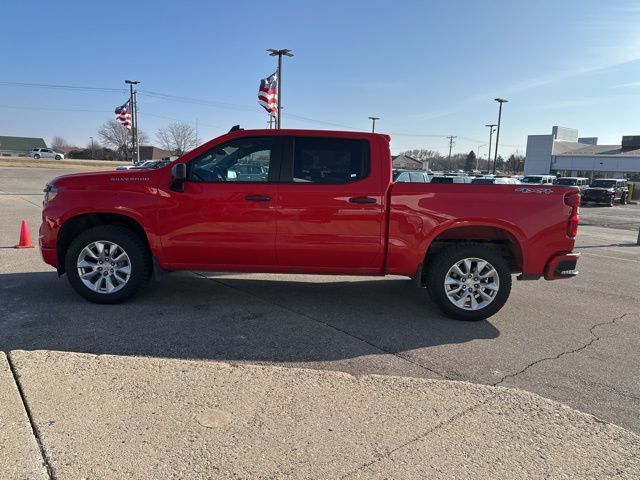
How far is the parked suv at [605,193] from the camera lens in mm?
32281

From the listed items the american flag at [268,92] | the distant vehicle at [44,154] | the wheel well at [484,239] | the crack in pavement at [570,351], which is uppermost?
the american flag at [268,92]

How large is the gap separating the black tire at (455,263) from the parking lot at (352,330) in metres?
0.13

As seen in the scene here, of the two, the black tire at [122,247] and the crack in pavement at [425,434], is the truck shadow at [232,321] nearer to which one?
the black tire at [122,247]

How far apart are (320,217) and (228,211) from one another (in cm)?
98

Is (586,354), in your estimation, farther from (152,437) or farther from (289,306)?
(152,437)

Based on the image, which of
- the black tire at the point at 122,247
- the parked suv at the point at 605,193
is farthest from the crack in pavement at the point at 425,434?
the parked suv at the point at 605,193

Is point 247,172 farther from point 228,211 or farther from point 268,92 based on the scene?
point 268,92

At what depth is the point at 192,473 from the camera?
8.20 feet

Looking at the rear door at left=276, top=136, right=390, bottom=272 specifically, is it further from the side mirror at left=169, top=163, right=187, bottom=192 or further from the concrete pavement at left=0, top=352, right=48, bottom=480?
the concrete pavement at left=0, top=352, right=48, bottom=480

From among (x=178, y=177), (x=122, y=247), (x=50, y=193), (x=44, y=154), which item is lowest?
(x=122, y=247)

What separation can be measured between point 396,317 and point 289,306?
121 centimetres

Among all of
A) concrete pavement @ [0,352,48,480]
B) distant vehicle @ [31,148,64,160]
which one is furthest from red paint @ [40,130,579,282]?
distant vehicle @ [31,148,64,160]

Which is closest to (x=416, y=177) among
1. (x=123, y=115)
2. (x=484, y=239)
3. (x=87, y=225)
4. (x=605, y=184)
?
(x=484, y=239)

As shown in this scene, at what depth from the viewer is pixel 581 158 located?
69188mm
